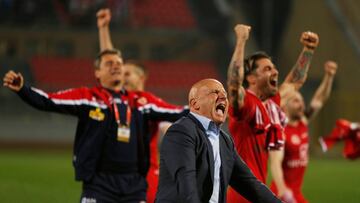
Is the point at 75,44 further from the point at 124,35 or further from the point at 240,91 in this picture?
the point at 240,91

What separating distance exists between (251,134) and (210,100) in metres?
1.83

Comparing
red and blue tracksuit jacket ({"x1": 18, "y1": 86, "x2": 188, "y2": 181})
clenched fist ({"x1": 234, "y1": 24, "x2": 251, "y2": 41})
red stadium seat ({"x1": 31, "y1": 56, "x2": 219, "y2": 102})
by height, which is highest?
clenched fist ({"x1": 234, "y1": 24, "x2": 251, "y2": 41})

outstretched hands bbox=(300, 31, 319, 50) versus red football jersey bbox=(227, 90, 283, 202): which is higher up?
outstretched hands bbox=(300, 31, 319, 50)

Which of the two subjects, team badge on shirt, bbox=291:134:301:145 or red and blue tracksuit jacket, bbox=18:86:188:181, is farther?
team badge on shirt, bbox=291:134:301:145

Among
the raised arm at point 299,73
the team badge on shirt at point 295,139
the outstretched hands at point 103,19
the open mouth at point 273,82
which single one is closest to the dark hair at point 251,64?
the open mouth at point 273,82

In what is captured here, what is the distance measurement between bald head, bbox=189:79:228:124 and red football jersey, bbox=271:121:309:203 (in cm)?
430

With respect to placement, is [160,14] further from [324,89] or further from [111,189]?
[111,189]

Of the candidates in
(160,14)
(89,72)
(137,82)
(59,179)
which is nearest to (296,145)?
(137,82)

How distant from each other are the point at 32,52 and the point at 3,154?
7.30 m

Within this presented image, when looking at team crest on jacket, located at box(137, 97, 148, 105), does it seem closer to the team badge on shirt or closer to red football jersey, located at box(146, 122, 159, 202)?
red football jersey, located at box(146, 122, 159, 202)

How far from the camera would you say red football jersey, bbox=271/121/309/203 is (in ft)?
29.2

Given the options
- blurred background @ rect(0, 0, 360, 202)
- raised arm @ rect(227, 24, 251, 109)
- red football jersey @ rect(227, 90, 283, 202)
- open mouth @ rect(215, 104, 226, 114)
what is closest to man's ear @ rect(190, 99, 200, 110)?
open mouth @ rect(215, 104, 226, 114)

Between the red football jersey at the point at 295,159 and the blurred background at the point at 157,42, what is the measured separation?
14899 mm

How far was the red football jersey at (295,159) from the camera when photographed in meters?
8.91
